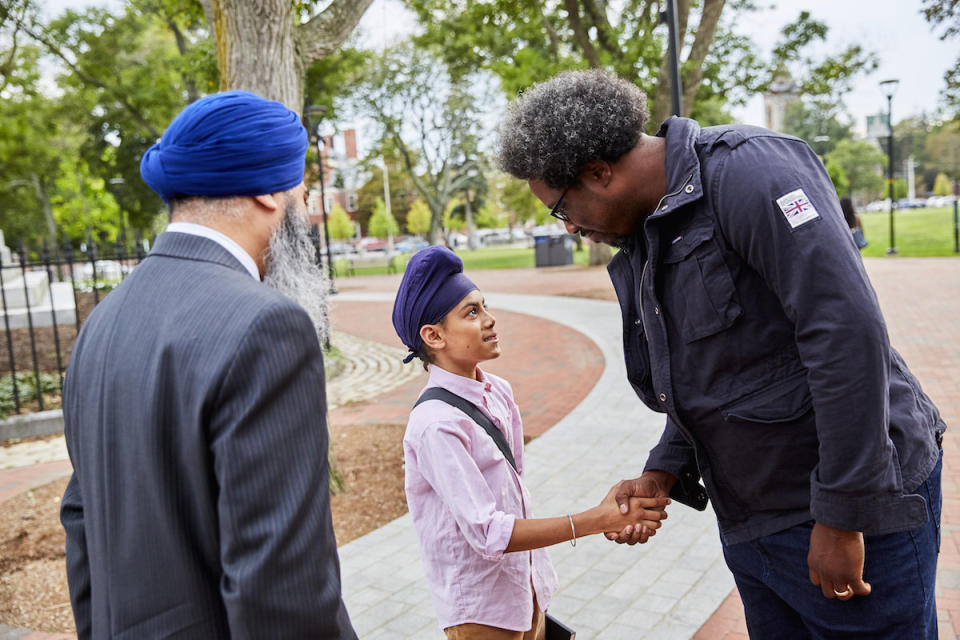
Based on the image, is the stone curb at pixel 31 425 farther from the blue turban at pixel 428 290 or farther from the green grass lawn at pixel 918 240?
the green grass lawn at pixel 918 240

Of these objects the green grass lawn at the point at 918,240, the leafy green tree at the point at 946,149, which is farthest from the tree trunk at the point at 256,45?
the leafy green tree at the point at 946,149

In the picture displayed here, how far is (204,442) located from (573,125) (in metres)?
1.08

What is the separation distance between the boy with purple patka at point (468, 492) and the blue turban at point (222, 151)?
33.3 inches

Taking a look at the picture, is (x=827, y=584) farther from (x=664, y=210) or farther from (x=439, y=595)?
(x=439, y=595)

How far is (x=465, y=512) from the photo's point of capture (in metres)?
1.99

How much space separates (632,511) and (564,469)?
367 centimetres

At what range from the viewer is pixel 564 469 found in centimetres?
571

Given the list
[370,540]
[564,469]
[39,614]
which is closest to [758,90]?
[564,469]

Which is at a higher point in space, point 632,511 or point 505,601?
point 632,511

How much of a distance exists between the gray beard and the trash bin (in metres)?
27.2

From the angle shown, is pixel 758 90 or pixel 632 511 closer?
pixel 632 511

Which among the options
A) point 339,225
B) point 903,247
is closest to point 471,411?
point 903,247

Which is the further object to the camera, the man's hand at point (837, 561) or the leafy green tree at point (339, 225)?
the leafy green tree at point (339, 225)

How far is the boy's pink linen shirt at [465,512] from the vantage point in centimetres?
201
